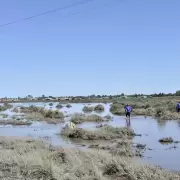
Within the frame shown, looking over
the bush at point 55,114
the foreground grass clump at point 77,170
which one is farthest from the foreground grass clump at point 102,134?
the bush at point 55,114

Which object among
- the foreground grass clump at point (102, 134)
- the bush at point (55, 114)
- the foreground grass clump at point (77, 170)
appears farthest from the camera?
the bush at point (55, 114)

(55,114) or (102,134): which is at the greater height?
(55,114)

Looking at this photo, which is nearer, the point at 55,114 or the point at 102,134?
the point at 102,134

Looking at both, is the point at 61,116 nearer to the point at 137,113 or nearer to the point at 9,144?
the point at 137,113

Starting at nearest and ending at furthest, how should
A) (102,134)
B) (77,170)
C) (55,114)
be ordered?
(77,170)
(102,134)
(55,114)

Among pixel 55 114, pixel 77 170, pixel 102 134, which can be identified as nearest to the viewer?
pixel 77 170

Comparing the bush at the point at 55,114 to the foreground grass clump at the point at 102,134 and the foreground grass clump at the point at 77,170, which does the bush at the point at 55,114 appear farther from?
the foreground grass clump at the point at 77,170

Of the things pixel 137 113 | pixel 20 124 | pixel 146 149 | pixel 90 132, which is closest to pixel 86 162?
pixel 146 149

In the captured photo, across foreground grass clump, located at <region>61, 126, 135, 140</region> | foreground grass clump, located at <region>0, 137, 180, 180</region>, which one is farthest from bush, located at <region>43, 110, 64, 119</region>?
foreground grass clump, located at <region>0, 137, 180, 180</region>

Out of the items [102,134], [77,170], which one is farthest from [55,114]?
[77,170]

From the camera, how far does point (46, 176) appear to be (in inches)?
429

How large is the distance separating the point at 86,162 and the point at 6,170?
102 inches

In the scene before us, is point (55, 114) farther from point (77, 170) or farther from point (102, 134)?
point (77, 170)

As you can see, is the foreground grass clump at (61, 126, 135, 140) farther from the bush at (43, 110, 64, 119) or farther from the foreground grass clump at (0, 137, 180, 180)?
the bush at (43, 110, 64, 119)
